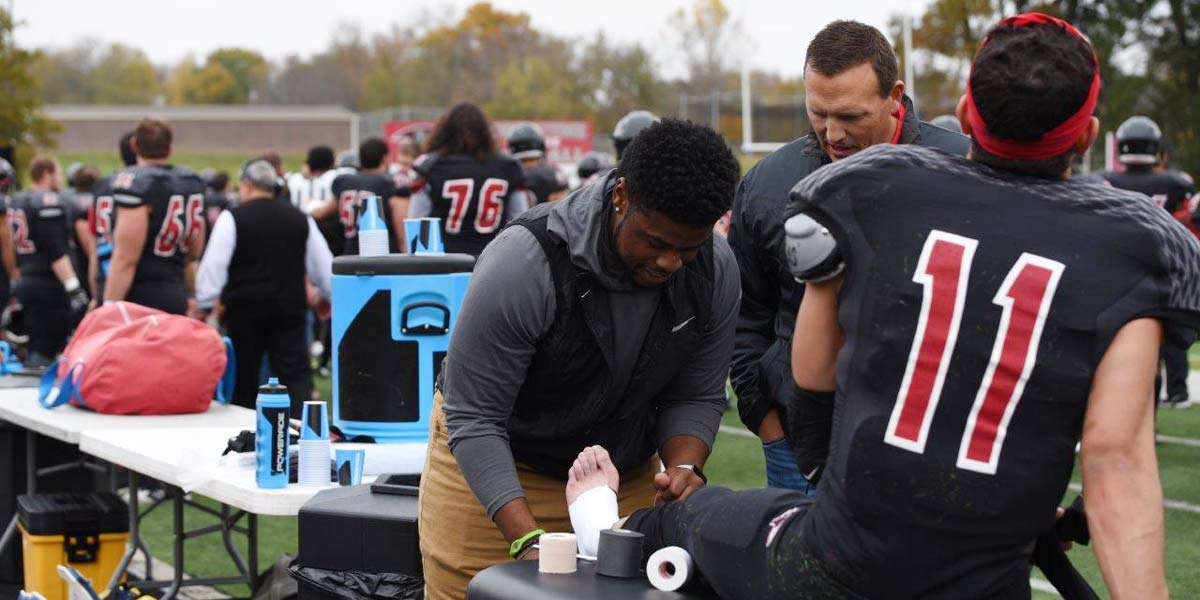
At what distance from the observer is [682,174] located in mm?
2717

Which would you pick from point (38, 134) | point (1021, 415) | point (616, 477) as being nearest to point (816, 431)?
point (1021, 415)

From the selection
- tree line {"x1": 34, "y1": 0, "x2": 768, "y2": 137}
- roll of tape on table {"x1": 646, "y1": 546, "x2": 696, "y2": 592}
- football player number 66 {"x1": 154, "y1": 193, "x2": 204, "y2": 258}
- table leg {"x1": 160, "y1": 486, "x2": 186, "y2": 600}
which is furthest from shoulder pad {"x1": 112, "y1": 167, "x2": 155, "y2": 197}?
tree line {"x1": 34, "y1": 0, "x2": 768, "y2": 137}

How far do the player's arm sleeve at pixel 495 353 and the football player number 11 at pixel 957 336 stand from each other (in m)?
0.99

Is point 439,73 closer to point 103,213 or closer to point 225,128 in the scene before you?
point 225,128

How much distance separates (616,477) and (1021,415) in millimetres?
1031

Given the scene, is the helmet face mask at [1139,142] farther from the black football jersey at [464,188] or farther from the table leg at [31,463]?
the table leg at [31,463]

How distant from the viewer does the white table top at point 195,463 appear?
404 centimetres

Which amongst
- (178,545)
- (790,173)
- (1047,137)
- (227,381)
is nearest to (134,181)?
(227,381)

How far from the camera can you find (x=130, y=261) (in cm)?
734

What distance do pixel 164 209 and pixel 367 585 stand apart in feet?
13.9

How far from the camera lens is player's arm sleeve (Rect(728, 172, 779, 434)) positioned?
3430 millimetres

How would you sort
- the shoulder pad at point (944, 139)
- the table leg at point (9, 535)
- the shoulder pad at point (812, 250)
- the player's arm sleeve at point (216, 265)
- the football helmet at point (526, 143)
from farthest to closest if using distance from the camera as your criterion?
the football helmet at point (526, 143) < the player's arm sleeve at point (216, 265) < the table leg at point (9, 535) < the shoulder pad at point (944, 139) < the shoulder pad at point (812, 250)

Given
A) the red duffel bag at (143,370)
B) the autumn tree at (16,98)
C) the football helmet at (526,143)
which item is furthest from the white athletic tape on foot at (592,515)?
the autumn tree at (16,98)

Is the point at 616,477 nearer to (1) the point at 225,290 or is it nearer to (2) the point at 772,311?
(2) the point at 772,311
